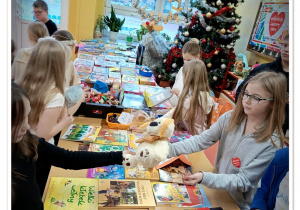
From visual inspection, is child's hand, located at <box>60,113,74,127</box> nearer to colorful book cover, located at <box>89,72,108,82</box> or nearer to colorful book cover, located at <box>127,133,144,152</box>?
colorful book cover, located at <box>127,133,144,152</box>

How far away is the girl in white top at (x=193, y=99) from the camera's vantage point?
1480mm

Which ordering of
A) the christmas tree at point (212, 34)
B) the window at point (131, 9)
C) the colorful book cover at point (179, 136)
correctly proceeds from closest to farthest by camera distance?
the colorful book cover at point (179, 136) < the christmas tree at point (212, 34) < the window at point (131, 9)

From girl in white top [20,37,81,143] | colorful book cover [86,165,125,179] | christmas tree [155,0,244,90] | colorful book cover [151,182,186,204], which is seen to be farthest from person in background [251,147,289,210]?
christmas tree [155,0,244,90]

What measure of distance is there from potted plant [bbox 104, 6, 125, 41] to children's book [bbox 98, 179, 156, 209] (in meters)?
3.40

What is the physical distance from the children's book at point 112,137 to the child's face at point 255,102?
60cm

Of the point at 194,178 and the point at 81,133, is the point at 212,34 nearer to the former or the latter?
the point at 81,133

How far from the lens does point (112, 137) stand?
116cm

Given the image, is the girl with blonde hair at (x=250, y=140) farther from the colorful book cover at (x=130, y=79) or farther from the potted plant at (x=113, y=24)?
the potted plant at (x=113, y=24)

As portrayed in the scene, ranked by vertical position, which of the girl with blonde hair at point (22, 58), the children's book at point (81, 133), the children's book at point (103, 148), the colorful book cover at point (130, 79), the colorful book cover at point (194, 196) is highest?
the girl with blonde hair at point (22, 58)

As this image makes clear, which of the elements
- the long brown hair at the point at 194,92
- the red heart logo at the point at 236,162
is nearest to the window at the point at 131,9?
the long brown hair at the point at 194,92

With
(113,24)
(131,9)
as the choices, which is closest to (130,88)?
(113,24)

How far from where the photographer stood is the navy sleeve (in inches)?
30.4

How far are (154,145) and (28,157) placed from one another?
387 millimetres

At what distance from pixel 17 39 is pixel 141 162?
542 mm
